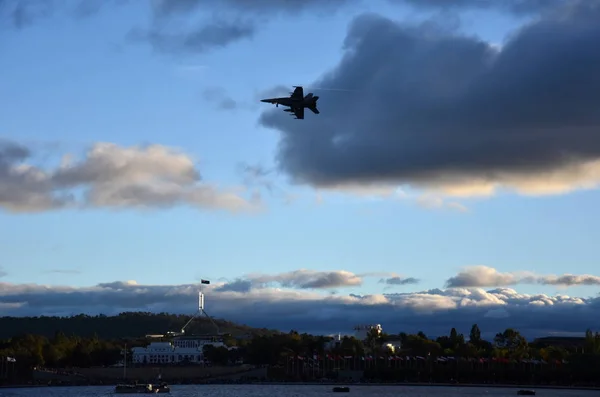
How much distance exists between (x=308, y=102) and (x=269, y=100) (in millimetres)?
10159

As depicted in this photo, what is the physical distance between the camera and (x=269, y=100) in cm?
13850

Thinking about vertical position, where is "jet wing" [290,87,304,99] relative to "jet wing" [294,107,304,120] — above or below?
above

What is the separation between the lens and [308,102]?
13000 cm

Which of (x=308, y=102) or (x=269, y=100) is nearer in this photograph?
(x=308, y=102)

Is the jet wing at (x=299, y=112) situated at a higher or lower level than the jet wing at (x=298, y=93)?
lower
